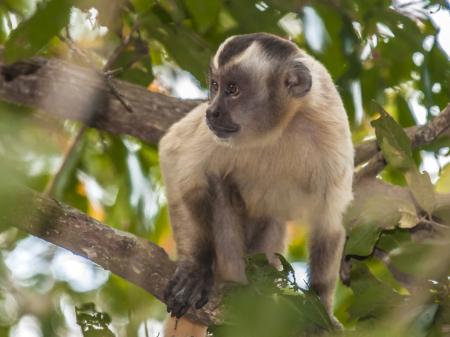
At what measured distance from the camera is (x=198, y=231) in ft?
13.3

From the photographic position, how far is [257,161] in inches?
→ 163

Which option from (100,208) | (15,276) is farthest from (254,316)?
(100,208)

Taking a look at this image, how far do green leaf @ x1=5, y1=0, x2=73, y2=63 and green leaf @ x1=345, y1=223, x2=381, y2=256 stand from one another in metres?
1.31

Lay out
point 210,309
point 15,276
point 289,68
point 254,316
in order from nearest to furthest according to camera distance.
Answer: point 254,316, point 15,276, point 210,309, point 289,68

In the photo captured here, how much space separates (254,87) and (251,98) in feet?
0.18

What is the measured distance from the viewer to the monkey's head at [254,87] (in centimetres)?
392

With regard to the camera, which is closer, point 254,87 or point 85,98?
point 254,87

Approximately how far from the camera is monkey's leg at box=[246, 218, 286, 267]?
4.40 metres

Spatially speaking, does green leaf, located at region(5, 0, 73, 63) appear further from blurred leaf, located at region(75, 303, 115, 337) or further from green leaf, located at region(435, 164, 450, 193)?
green leaf, located at region(435, 164, 450, 193)

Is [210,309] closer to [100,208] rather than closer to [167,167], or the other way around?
[167,167]

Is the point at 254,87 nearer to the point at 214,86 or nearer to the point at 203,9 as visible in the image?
the point at 214,86

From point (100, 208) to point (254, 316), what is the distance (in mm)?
3396

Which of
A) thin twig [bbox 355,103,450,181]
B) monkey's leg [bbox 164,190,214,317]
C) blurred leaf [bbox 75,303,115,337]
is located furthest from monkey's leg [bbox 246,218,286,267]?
blurred leaf [bbox 75,303,115,337]

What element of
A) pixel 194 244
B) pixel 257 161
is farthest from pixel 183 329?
pixel 257 161
